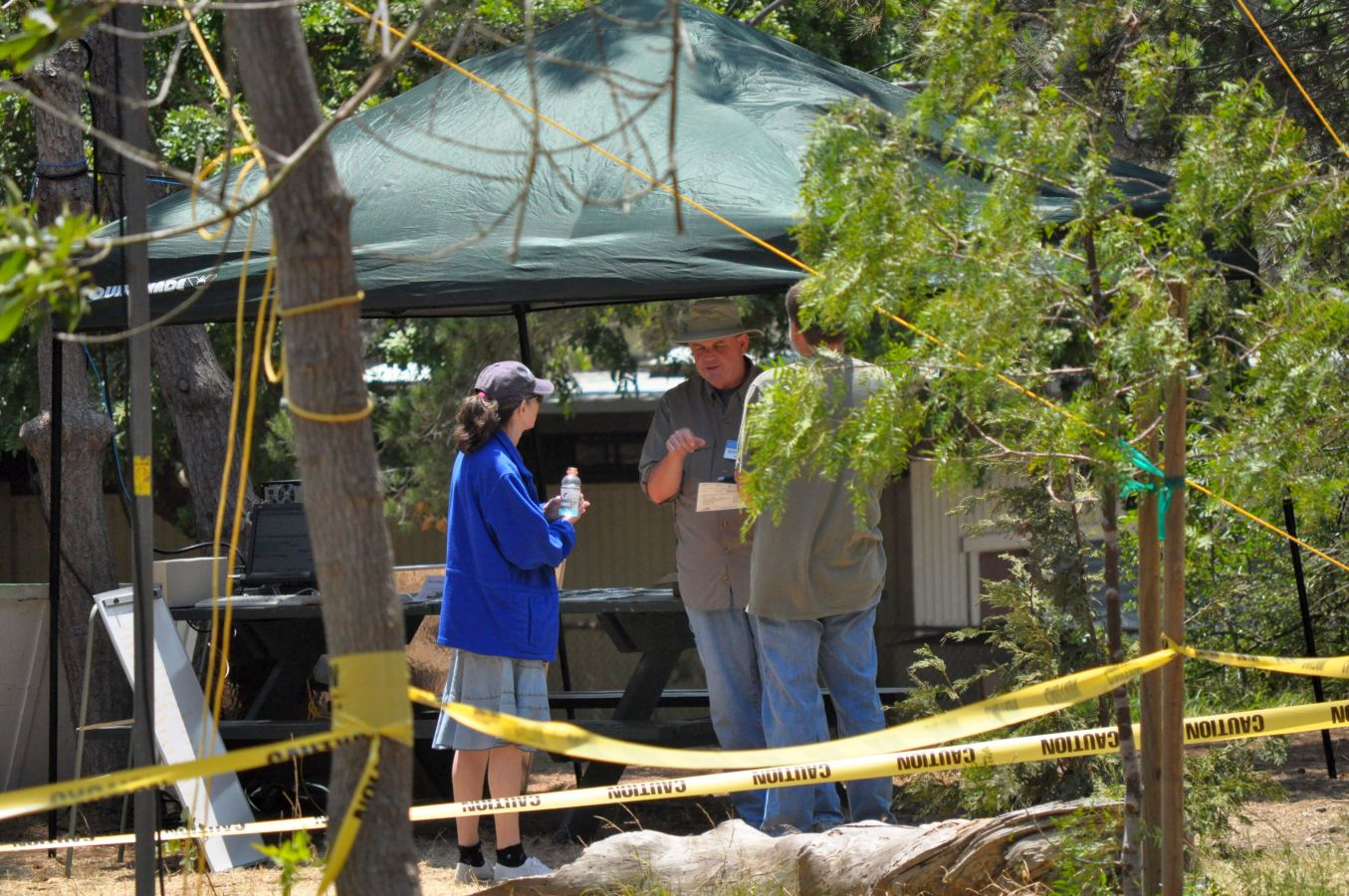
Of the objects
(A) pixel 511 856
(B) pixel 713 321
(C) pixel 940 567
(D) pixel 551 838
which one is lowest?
(D) pixel 551 838

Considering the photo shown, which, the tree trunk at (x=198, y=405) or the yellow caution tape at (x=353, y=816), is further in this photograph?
the tree trunk at (x=198, y=405)

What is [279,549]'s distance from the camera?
7066 mm

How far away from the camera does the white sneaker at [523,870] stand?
5246 millimetres

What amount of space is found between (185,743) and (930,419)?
3.94 m

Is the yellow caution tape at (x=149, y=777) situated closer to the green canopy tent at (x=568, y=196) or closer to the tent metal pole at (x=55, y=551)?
the green canopy tent at (x=568, y=196)

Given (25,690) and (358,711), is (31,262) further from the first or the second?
(25,690)

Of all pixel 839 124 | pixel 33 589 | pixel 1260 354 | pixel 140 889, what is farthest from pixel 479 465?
pixel 33 589

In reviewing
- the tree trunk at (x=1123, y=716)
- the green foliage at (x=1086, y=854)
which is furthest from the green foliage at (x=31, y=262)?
the green foliage at (x=1086, y=854)

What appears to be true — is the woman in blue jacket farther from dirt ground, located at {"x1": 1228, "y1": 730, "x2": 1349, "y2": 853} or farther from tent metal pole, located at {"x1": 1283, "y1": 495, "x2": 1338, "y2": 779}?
tent metal pole, located at {"x1": 1283, "y1": 495, "x2": 1338, "y2": 779}

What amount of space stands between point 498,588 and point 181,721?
1.86 metres

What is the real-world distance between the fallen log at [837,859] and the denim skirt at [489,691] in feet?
2.24

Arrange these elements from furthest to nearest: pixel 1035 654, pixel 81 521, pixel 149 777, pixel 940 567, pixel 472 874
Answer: pixel 940 567
pixel 81 521
pixel 1035 654
pixel 472 874
pixel 149 777

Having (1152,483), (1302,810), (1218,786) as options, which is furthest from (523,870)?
(1302,810)

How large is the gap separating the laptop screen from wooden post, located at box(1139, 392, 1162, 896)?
433 centimetres
